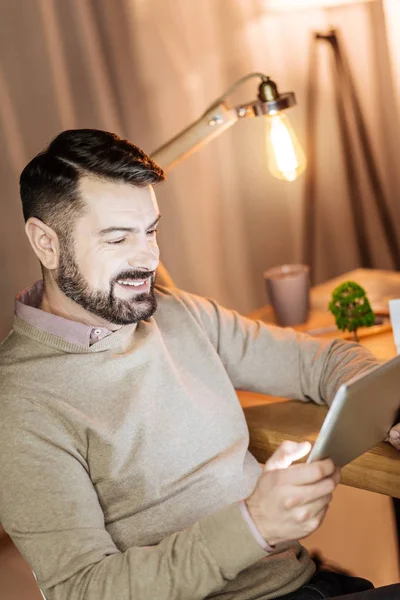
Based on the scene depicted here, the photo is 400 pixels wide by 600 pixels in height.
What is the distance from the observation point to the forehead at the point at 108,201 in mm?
1222

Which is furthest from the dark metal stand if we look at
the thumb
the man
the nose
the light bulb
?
the thumb

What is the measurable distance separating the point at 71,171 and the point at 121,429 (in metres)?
0.38

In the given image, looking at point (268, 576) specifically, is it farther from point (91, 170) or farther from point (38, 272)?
point (38, 272)

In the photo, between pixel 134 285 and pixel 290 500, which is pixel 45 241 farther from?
pixel 290 500

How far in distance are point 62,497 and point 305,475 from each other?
12.1 inches

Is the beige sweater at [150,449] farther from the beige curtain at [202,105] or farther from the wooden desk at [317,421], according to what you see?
the beige curtain at [202,105]

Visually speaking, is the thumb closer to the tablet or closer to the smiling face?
the tablet

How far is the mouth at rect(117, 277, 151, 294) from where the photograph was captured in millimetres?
1257

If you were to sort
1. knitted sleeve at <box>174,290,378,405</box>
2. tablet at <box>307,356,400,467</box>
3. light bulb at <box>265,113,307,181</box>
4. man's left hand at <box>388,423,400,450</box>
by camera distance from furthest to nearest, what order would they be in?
light bulb at <box>265,113,307,181</box>, knitted sleeve at <box>174,290,378,405</box>, man's left hand at <box>388,423,400,450</box>, tablet at <box>307,356,400,467</box>

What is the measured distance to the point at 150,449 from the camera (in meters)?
1.19

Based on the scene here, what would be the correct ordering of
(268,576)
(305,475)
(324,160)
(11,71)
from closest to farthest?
(305,475)
(268,576)
(11,71)
(324,160)

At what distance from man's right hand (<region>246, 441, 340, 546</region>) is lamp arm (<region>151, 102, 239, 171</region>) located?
28.6 inches

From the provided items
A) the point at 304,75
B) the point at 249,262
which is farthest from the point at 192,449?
the point at 304,75

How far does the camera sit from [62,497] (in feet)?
3.43
